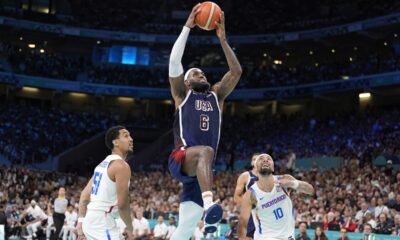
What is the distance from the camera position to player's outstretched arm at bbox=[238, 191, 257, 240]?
30.9 feet

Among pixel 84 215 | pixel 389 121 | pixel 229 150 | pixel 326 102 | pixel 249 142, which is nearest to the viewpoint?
pixel 84 215

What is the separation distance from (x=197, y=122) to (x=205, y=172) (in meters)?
0.87

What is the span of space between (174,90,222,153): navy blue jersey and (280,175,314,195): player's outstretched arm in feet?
6.58

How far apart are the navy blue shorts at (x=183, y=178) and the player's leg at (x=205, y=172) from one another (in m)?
0.06

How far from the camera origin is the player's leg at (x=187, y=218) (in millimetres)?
7969

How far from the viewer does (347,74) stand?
41.7 m

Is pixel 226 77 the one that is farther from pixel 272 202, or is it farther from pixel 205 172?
pixel 272 202

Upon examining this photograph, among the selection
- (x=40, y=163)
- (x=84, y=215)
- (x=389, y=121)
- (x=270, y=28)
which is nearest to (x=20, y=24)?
(x=40, y=163)

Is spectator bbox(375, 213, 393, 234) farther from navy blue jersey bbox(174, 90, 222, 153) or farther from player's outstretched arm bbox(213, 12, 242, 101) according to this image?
navy blue jersey bbox(174, 90, 222, 153)

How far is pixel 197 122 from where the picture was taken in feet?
25.7

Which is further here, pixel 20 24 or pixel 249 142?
pixel 20 24

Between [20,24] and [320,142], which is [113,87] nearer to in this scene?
[20,24]

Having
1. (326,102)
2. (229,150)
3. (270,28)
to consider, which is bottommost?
(229,150)

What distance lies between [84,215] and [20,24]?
1635 inches
